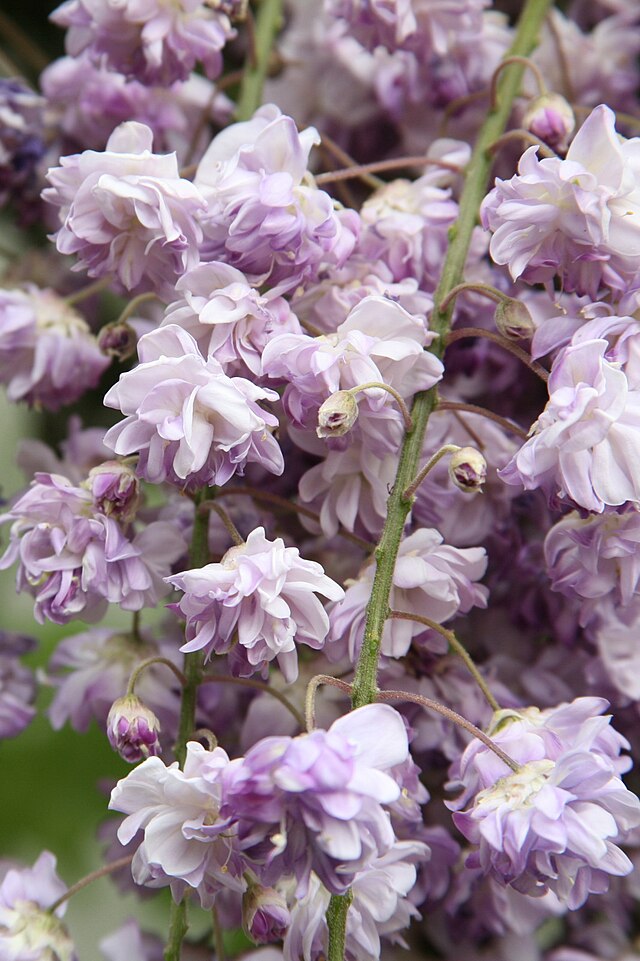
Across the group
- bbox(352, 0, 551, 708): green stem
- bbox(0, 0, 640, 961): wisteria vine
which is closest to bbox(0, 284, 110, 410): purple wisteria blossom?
bbox(0, 0, 640, 961): wisteria vine

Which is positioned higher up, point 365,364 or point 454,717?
point 365,364

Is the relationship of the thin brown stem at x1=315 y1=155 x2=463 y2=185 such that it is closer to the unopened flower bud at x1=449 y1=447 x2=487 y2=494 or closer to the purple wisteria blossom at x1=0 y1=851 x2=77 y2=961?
the unopened flower bud at x1=449 y1=447 x2=487 y2=494

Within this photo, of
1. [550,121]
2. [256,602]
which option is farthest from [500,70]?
[256,602]

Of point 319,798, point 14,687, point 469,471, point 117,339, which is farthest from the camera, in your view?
point 14,687

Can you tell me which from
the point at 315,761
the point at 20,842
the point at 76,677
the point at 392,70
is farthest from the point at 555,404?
the point at 20,842

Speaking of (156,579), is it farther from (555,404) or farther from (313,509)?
(555,404)

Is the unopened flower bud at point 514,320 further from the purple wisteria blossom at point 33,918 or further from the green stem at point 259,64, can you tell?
the purple wisteria blossom at point 33,918

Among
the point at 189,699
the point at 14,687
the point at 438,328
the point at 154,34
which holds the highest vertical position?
the point at 154,34

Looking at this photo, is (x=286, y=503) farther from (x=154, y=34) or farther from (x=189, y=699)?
(x=154, y=34)
